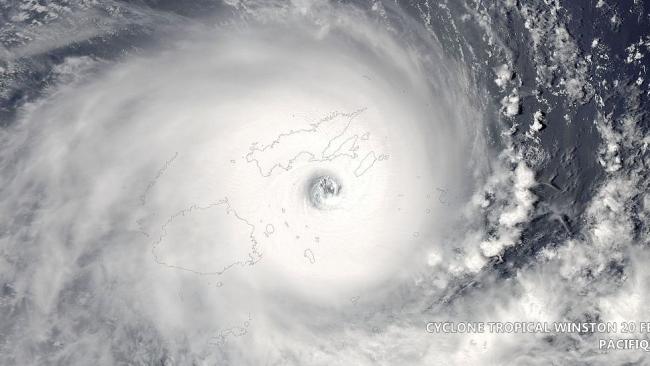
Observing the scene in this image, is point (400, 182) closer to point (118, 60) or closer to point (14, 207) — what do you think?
point (118, 60)

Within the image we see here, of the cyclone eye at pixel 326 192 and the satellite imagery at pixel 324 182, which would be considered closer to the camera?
the satellite imagery at pixel 324 182

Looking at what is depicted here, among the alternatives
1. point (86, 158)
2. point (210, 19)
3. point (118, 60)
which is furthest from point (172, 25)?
point (86, 158)

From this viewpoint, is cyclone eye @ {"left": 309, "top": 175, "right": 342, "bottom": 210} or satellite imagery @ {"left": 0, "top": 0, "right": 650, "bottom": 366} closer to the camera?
satellite imagery @ {"left": 0, "top": 0, "right": 650, "bottom": 366}

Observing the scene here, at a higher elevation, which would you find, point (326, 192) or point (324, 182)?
point (324, 182)
